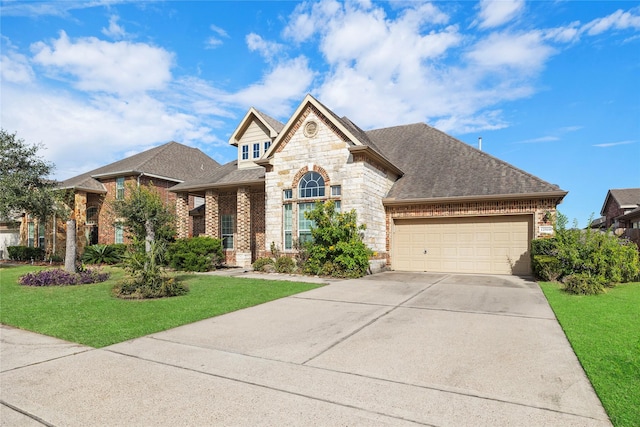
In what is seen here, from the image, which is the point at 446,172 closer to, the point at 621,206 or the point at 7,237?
the point at 621,206

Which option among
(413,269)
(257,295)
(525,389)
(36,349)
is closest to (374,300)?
(257,295)

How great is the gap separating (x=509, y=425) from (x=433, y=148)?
1699 centimetres

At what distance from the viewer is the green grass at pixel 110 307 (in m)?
6.36

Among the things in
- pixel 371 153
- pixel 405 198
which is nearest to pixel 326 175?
pixel 371 153

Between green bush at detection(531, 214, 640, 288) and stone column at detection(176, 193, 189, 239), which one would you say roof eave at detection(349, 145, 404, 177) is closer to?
green bush at detection(531, 214, 640, 288)

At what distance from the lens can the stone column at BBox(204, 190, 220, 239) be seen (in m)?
19.0

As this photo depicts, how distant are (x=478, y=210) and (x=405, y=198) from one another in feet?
9.55

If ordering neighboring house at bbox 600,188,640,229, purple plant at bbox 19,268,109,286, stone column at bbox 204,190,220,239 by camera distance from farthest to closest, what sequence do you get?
neighboring house at bbox 600,188,640,229
stone column at bbox 204,190,220,239
purple plant at bbox 19,268,109,286

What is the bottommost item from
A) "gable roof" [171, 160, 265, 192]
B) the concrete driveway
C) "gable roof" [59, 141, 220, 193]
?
the concrete driveway

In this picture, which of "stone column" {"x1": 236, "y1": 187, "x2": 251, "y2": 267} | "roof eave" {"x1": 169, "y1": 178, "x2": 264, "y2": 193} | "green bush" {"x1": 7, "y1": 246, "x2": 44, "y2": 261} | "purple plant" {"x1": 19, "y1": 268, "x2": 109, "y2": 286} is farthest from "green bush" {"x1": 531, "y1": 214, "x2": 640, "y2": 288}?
"green bush" {"x1": 7, "y1": 246, "x2": 44, "y2": 261}

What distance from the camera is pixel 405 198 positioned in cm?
1570

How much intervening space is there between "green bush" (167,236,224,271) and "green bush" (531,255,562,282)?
12821 mm

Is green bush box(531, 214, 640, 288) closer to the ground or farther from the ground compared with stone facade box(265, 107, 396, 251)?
closer to the ground

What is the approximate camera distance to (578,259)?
1099 cm
